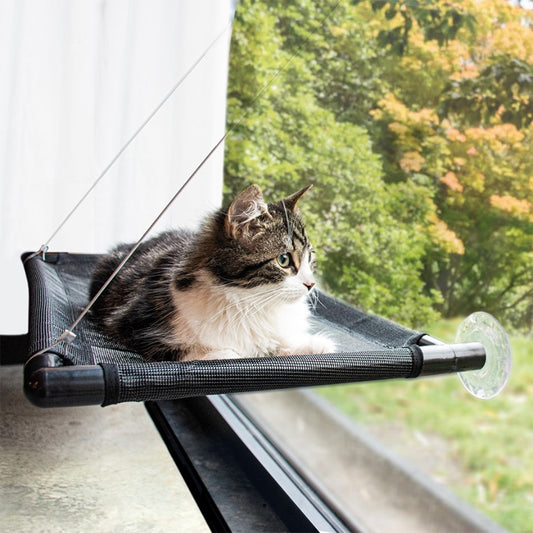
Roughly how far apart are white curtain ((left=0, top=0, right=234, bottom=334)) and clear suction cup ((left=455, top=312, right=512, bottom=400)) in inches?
51.2

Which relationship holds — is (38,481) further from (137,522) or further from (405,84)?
(405,84)

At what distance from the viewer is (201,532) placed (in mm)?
1409

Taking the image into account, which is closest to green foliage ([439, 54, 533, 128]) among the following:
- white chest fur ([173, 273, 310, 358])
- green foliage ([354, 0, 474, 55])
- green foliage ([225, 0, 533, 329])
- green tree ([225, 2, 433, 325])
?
green foliage ([225, 0, 533, 329])

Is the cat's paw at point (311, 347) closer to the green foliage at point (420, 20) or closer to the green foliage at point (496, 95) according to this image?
the green foliage at point (496, 95)

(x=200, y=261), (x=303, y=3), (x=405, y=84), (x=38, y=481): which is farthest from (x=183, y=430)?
(x=303, y=3)

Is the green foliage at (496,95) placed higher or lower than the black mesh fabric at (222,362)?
higher

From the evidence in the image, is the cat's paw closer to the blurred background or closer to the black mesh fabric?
the black mesh fabric

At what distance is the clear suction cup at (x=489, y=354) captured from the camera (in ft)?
4.09

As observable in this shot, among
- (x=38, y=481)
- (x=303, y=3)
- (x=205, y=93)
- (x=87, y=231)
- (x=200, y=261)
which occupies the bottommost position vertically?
(x=38, y=481)

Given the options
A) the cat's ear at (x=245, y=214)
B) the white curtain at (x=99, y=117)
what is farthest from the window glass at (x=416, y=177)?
the cat's ear at (x=245, y=214)

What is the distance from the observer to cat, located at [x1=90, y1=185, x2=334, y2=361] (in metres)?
1.16

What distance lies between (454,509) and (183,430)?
1508 millimetres

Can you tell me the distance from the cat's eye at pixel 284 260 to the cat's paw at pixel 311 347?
17 cm

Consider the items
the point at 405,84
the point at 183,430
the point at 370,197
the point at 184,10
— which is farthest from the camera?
the point at 370,197
